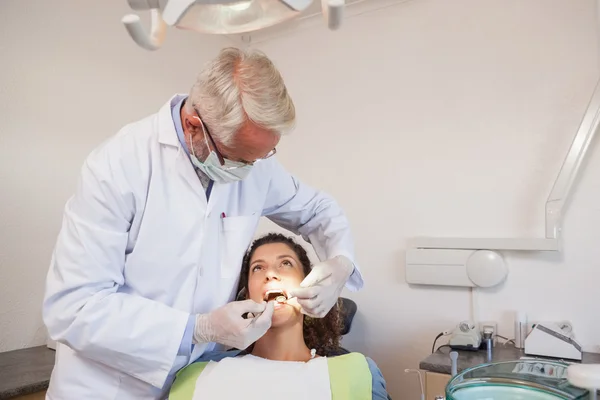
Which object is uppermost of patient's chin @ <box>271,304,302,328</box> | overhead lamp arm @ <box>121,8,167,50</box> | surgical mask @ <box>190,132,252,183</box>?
overhead lamp arm @ <box>121,8,167,50</box>

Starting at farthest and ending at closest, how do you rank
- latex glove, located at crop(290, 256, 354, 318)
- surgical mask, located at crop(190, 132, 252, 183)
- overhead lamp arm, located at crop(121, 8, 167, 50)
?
latex glove, located at crop(290, 256, 354, 318) < surgical mask, located at crop(190, 132, 252, 183) < overhead lamp arm, located at crop(121, 8, 167, 50)

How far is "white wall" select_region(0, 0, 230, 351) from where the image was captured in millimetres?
2055

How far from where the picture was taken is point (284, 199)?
5.67 feet

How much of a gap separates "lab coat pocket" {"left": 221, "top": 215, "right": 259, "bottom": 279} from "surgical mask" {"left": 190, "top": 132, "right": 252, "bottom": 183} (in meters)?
0.17

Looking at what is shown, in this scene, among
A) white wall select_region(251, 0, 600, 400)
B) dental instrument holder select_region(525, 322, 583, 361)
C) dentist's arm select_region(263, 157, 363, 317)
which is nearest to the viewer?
dentist's arm select_region(263, 157, 363, 317)

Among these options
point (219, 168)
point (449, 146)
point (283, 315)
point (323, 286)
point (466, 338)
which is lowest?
point (466, 338)

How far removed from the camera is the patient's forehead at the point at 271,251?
5.68 ft

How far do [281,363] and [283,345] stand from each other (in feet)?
0.60

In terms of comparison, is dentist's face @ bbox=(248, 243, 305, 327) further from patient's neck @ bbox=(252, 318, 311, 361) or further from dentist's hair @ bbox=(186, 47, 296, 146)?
dentist's hair @ bbox=(186, 47, 296, 146)

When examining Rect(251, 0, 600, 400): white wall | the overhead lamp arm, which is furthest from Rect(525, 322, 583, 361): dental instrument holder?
the overhead lamp arm

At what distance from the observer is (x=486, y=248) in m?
2.20

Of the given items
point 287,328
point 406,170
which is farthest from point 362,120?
point 287,328

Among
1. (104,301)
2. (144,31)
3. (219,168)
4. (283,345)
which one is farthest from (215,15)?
(283,345)

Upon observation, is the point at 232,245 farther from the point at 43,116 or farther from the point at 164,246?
the point at 43,116
